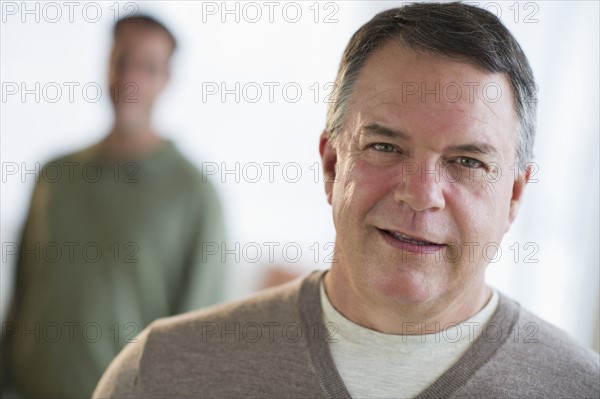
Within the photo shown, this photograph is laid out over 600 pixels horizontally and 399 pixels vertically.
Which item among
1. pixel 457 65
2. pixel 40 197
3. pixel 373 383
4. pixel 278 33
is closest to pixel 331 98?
pixel 457 65

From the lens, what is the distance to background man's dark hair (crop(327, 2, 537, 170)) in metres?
1.26

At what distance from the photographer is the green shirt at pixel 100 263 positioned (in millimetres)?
2318

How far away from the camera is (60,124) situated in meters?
3.54

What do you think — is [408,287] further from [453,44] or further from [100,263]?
[100,263]

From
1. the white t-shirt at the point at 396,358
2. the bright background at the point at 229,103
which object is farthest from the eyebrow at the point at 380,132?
the bright background at the point at 229,103

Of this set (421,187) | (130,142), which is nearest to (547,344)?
(421,187)

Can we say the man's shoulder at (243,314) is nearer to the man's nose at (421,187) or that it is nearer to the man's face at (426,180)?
the man's face at (426,180)

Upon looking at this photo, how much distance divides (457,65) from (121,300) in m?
1.42

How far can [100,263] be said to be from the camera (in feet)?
7.66

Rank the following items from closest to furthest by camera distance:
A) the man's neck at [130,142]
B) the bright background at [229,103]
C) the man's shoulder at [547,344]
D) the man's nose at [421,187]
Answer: the man's nose at [421,187], the man's shoulder at [547,344], the man's neck at [130,142], the bright background at [229,103]

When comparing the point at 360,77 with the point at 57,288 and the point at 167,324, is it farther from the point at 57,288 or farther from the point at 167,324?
the point at 57,288

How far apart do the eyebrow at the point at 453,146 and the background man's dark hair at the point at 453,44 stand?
0.31 ft

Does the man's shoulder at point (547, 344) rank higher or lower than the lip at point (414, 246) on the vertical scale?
lower

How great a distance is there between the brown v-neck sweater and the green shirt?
0.88 meters
